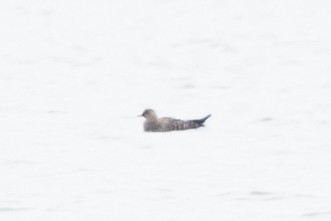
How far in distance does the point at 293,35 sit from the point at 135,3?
4.83 metres

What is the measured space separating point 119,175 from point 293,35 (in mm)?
10777

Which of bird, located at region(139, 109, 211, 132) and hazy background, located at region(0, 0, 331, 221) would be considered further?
bird, located at region(139, 109, 211, 132)

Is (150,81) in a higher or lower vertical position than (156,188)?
higher

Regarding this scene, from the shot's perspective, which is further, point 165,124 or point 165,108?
point 165,108

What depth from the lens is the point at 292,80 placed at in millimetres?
22062

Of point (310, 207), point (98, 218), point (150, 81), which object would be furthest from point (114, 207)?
point (150, 81)

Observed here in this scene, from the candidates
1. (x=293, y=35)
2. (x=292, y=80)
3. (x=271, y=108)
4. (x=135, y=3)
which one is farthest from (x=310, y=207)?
(x=135, y=3)

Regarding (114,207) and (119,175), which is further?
(119,175)

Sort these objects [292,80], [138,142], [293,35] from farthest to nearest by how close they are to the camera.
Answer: [293,35], [292,80], [138,142]

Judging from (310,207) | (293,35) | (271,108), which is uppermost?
(293,35)

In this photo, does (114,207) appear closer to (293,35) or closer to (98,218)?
(98,218)

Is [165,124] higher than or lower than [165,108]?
lower

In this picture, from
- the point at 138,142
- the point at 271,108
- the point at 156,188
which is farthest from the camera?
the point at 271,108

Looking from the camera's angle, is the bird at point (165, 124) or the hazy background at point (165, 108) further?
the bird at point (165, 124)
